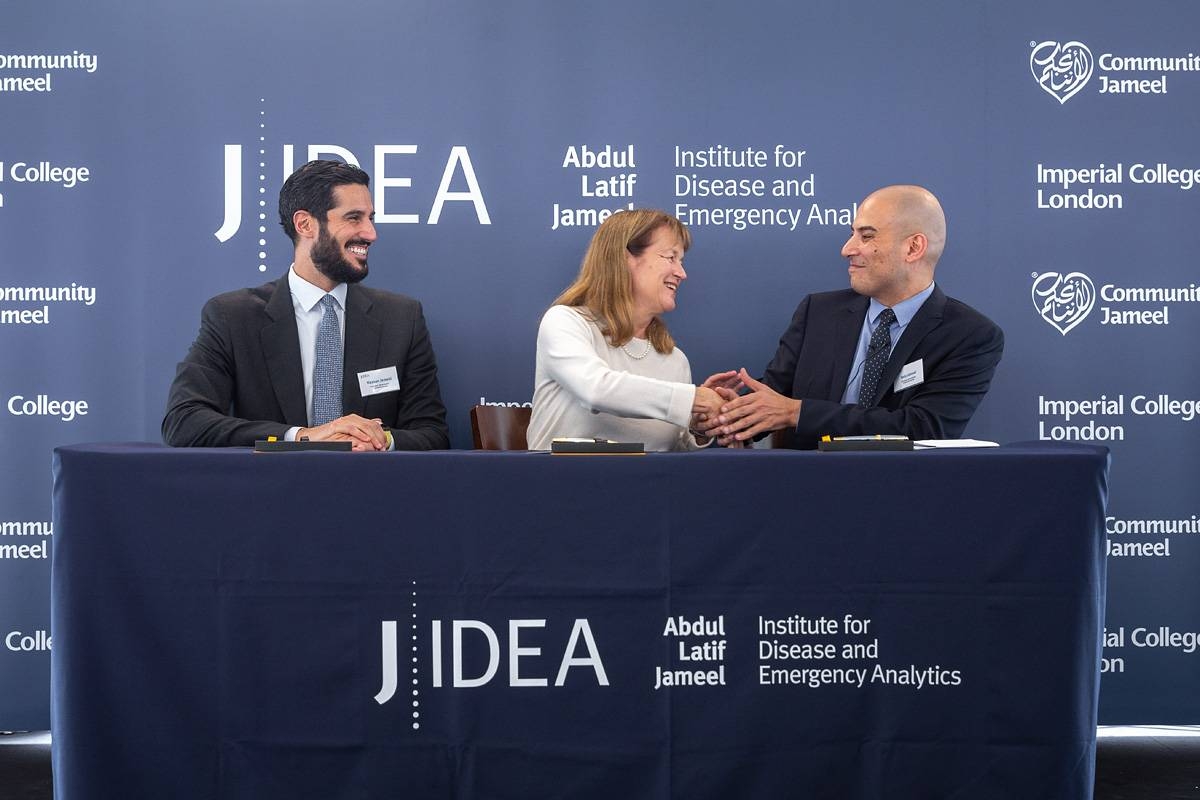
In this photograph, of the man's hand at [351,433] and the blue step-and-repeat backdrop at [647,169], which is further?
the blue step-and-repeat backdrop at [647,169]

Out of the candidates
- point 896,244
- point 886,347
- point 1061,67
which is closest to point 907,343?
point 886,347

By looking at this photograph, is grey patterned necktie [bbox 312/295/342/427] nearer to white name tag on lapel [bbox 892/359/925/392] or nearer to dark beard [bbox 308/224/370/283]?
dark beard [bbox 308/224/370/283]

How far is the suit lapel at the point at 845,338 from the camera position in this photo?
3.45 m

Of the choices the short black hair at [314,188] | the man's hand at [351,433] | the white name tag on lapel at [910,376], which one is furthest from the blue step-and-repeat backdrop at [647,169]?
the man's hand at [351,433]

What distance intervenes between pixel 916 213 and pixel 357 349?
6.09ft

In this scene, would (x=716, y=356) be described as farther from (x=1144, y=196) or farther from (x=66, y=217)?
(x=66, y=217)

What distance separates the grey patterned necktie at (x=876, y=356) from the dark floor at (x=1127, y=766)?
1308 mm

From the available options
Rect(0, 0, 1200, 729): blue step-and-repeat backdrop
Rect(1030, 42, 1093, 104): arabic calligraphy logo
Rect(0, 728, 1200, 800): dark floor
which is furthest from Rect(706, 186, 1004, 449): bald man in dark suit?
Rect(0, 728, 1200, 800): dark floor

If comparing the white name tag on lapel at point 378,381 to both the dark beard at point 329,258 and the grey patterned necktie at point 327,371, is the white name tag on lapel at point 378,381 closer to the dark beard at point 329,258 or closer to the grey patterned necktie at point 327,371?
the grey patterned necktie at point 327,371

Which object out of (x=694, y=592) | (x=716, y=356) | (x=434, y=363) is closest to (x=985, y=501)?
(x=694, y=592)

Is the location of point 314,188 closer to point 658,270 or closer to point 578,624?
point 658,270

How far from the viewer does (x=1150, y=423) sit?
12.1 ft

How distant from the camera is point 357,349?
11.1 ft

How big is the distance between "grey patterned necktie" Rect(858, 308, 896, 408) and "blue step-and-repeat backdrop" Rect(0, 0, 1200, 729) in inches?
14.4
